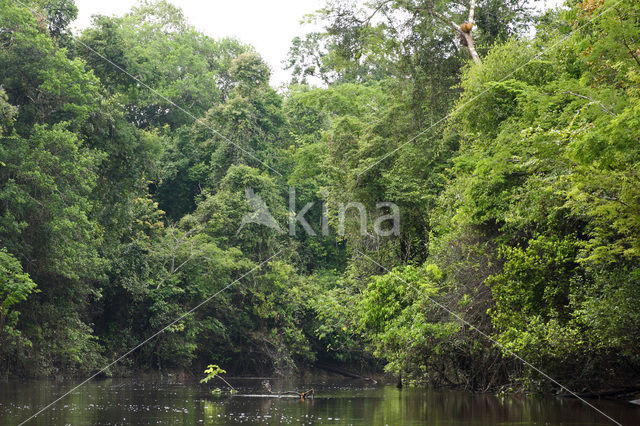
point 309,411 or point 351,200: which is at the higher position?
point 351,200

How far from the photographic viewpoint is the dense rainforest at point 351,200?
49.6ft

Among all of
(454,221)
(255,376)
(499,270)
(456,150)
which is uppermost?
(456,150)

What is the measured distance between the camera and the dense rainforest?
Result: 15.1m

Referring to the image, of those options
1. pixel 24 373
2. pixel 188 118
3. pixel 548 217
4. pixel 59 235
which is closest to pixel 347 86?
pixel 188 118

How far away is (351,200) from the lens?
27562 mm

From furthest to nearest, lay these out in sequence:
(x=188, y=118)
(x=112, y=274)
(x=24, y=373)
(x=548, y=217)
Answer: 1. (x=188, y=118)
2. (x=112, y=274)
3. (x=24, y=373)
4. (x=548, y=217)

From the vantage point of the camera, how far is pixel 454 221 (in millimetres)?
21266

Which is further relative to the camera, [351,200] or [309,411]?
[351,200]

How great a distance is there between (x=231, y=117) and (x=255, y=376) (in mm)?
13270

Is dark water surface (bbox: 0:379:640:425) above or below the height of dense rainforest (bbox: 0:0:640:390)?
below

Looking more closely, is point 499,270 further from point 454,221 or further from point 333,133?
point 333,133

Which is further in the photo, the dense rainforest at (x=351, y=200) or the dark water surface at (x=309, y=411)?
the dense rainforest at (x=351, y=200)

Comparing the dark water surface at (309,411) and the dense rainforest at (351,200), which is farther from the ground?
the dense rainforest at (351,200)

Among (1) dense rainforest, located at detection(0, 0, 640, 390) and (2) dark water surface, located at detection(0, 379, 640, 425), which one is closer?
(2) dark water surface, located at detection(0, 379, 640, 425)
